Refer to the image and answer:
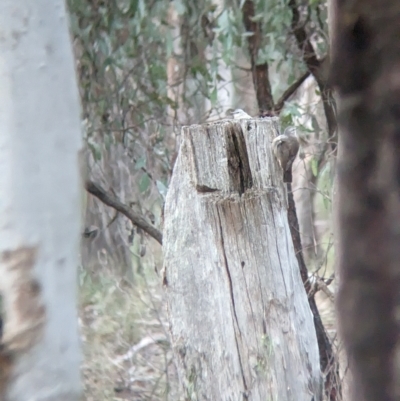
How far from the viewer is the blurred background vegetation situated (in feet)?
8.16

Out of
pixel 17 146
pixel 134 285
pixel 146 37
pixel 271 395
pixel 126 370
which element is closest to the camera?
pixel 17 146

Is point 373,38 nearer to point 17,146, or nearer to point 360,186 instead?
point 360,186

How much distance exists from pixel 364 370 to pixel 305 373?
3.14ft

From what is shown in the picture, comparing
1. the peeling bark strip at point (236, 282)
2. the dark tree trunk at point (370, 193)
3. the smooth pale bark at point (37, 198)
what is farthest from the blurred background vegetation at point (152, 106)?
the dark tree trunk at point (370, 193)

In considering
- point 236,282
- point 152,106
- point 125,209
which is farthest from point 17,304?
point 152,106

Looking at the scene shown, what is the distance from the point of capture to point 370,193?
536 millimetres

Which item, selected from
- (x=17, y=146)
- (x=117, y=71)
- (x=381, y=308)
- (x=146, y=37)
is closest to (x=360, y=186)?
(x=381, y=308)

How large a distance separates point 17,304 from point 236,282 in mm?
707

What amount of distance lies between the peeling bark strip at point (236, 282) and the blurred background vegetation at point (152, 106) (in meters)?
0.73

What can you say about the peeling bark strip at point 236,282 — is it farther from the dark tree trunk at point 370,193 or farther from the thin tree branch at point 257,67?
the thin tree branch at point 257,67

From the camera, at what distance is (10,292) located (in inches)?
30.8

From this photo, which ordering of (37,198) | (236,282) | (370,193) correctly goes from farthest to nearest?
(236,282) → (37,198) → (370,193)

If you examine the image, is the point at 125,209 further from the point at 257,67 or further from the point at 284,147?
the point at 284,147

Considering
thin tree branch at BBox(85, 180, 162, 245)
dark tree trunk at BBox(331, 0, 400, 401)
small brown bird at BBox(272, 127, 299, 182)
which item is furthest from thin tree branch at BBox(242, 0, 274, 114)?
dark tree trunk at BBox(331, 0, 400, 401)
